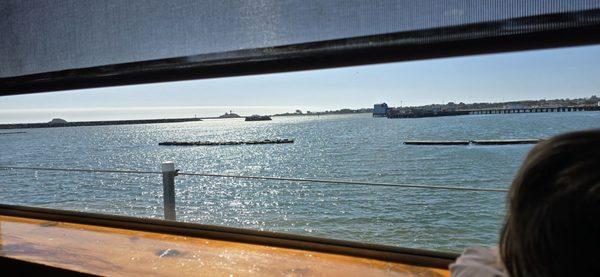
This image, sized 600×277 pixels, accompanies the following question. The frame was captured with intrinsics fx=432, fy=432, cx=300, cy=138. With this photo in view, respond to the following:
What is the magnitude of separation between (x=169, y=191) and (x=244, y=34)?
1445mm

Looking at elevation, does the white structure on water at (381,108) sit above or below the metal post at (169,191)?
above

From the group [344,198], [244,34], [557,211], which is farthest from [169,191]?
[344,198]

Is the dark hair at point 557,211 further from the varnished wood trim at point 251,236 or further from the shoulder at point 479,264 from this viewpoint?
the varnished wood trim at point 251,236

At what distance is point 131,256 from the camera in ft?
5.41

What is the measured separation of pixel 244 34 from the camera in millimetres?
1378

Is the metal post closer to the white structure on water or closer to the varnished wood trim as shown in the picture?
the varnished wood trim

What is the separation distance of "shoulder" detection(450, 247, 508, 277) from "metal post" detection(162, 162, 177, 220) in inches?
83.6

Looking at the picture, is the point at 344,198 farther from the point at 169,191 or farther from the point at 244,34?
the point at 244,34

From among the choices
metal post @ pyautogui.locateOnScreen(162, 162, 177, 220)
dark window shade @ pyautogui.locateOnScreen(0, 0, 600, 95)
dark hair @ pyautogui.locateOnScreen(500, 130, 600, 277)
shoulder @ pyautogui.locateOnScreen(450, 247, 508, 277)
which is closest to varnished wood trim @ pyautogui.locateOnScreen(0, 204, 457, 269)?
metal post @ pyautogui.locateOnScreen(162, 162, 177, 220)

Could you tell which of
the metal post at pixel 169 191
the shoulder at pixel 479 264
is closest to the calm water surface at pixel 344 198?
the metal post at pixel 169 191

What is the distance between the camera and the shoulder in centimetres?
55

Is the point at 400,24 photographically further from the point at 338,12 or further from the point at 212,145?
the point at 212,145

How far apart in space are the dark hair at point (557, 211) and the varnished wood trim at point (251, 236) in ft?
3.53

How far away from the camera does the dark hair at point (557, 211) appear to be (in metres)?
0.40
